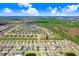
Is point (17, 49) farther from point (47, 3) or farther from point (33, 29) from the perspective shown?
point (47, 3)

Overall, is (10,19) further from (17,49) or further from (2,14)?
(17,49)

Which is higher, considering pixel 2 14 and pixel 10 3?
pixel 10 3

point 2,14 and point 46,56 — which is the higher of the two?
point 2,14

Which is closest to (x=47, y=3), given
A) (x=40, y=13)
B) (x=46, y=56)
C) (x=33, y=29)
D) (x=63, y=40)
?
(x=40, y=13)

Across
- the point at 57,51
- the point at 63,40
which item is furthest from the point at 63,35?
the point at 57,51

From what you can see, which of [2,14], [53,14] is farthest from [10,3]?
[53,14]

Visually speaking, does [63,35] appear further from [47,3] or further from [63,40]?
[47,3]

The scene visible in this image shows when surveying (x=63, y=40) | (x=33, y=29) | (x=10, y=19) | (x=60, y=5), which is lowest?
(x=63, y=40)

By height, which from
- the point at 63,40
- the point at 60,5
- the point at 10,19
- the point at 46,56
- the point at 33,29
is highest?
the point at 60,5
